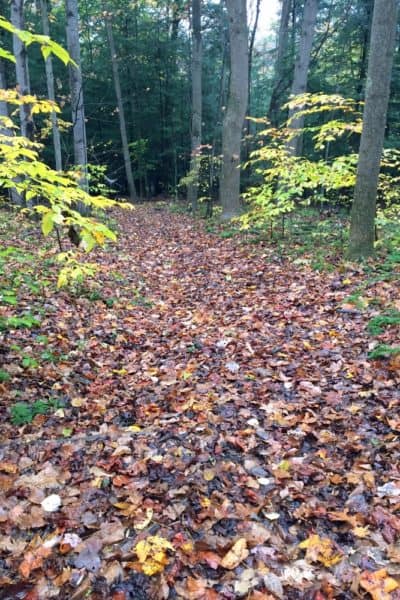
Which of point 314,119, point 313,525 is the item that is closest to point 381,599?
point 313,525

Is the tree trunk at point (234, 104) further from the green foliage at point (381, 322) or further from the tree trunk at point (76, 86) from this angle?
the green foliage at point (381, 322)

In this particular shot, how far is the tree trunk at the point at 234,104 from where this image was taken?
1079cm

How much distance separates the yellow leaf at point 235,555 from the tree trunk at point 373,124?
5404mm

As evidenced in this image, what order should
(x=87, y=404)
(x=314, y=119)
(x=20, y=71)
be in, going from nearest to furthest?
(x=87, y=404) < (x=20, y=71) < (x=314, y=119)

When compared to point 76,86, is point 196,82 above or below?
above

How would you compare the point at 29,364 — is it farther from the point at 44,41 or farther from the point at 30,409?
the point at 44,41

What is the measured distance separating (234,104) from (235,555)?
37.5 ft

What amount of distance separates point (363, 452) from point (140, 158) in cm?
2343

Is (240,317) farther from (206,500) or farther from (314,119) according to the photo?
(314,119)

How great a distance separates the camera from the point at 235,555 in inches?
85.9

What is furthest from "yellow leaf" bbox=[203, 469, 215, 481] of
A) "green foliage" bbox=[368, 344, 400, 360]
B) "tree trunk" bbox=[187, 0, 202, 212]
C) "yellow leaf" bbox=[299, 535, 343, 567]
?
"tree trunk" bbox=[187, 0, 202, 212]

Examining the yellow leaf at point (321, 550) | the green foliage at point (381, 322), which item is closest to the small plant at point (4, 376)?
the yellow leaf at point (321, 550)

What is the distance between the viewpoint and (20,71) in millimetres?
10750

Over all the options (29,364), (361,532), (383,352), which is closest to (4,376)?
(29,364)
